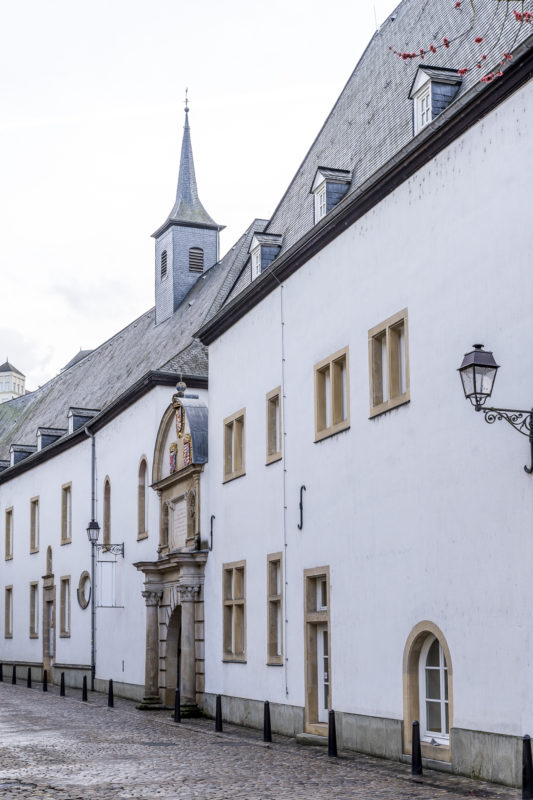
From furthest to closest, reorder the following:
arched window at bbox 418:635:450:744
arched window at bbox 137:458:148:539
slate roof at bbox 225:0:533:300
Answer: arched window at bbox 137:458:148:539, slate roof at bbox 225:0:533:300, arched window at bbox 418:635:450:744

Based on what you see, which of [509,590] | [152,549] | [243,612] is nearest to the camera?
[509,590]

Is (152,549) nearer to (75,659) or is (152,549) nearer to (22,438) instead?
(75,659)

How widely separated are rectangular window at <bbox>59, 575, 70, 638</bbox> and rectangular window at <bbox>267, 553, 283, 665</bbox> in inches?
670

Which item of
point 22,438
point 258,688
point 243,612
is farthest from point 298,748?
point 22,438

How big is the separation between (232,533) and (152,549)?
5869mm

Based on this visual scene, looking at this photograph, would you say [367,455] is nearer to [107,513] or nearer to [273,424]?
[273,424]

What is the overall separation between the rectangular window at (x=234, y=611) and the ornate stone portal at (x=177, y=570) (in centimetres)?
146

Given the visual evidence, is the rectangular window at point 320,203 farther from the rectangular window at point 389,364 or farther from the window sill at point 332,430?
the window sill at point 332,430

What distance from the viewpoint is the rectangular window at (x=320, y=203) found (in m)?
19.7

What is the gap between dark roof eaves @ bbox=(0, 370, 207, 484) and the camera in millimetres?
28391

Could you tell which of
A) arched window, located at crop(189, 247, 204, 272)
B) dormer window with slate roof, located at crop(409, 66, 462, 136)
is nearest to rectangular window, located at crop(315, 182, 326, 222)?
dormer window with slate roof, located at crop(409, 66, 462, 136)

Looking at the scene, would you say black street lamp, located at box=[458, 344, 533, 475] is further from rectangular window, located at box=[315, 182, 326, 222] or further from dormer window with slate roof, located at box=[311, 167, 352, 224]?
rectangular window, located at box=[315, 182, 326, 222]

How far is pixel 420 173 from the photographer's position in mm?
15766

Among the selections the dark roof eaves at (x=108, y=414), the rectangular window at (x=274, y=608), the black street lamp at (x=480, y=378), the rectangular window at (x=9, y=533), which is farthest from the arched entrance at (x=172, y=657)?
the rectangular window at (x=9, y=533)
